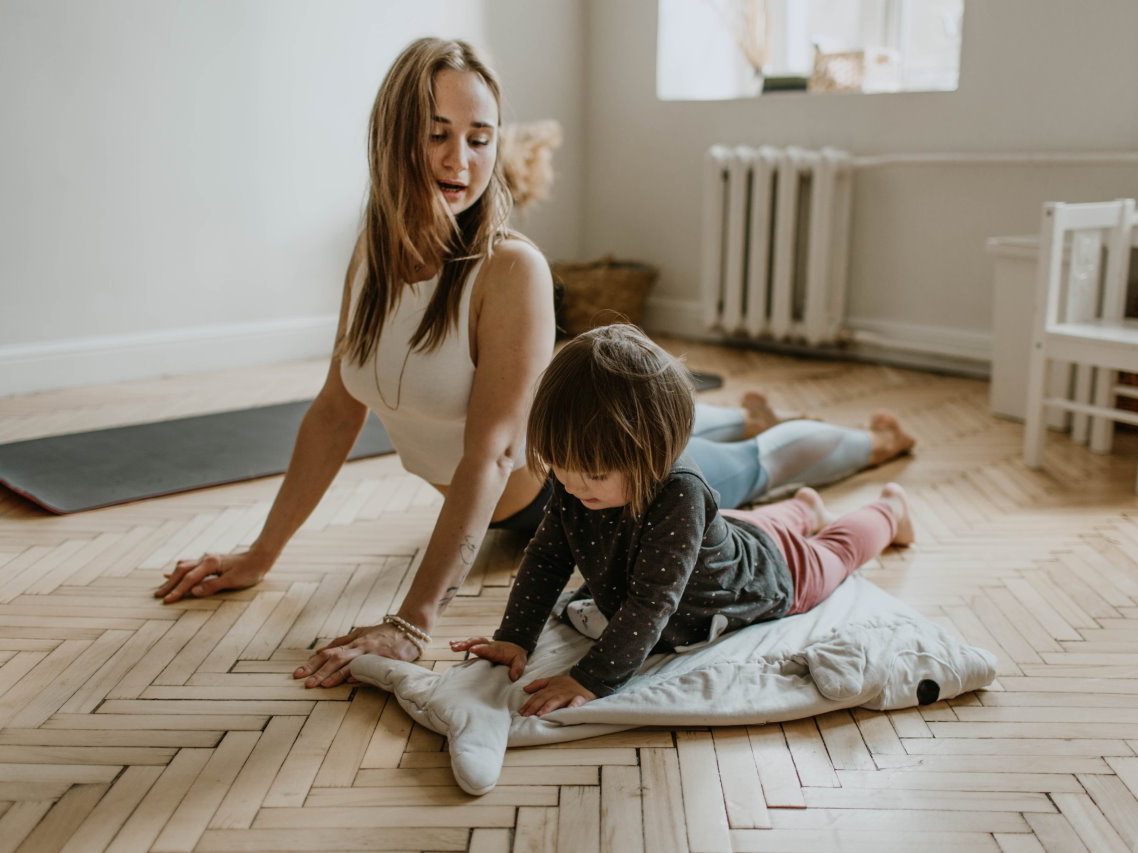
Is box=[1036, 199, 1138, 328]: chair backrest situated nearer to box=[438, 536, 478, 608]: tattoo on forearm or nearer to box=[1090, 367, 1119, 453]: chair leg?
box=[1090, 367, 1119, 453]: chair leg

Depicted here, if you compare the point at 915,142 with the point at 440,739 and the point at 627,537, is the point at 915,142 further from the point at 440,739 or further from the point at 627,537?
the point at 440,739

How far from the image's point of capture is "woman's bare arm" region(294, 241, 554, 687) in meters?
1.58

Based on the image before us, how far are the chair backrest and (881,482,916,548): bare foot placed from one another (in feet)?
2.63

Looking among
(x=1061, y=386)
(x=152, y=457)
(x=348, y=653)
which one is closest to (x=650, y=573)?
(x=348, y=653)

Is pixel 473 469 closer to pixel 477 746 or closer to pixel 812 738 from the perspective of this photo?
pixel 477 746

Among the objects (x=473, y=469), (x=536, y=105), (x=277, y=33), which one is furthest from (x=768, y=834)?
(x=536, y=105)

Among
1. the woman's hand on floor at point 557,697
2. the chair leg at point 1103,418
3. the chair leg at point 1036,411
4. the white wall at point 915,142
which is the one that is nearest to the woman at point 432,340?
the woman's hand on floor at point 557,697

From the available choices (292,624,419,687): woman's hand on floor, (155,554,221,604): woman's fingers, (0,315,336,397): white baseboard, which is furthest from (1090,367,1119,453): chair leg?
(0,315,336,397): white baseboard

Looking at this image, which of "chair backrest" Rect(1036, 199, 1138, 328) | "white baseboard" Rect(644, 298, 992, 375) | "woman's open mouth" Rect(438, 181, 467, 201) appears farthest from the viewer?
"white baseboard" Rect(644, 298, 992, 375)

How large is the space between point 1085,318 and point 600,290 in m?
1.89

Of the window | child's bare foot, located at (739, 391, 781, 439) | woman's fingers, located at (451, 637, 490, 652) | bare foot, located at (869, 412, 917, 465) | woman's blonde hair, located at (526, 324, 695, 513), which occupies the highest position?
the window

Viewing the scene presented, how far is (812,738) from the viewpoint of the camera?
1417 mm

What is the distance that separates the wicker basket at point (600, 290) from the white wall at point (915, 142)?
0.26 metres

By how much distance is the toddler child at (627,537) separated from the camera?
1.33 metres
